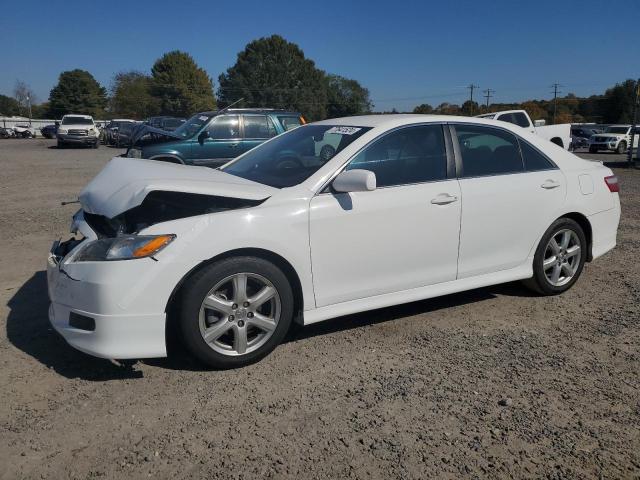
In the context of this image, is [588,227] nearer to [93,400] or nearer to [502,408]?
[502,408]

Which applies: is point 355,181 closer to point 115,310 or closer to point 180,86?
point 115,310

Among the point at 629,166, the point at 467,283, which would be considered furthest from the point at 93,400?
the point at 629,166

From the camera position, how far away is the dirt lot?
103 inches

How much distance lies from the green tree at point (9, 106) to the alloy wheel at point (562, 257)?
395ft

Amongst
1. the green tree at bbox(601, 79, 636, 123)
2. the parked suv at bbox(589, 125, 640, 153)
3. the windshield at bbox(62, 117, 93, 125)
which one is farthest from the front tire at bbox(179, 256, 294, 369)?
the green tree at bbox(601, 79, 636, 123)

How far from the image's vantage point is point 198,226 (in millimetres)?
3283

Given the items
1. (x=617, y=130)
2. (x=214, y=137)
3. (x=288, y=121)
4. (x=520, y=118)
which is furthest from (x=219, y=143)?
(x=617, y=130)

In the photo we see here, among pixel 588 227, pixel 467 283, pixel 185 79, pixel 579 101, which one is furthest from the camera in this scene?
pixel 185 79

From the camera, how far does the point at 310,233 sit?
3586 millimetres

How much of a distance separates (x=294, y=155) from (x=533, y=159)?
2.06 meters

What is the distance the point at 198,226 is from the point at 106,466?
137cm

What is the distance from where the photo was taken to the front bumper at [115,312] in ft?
10.3

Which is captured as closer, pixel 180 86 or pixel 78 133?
pixel 78 133

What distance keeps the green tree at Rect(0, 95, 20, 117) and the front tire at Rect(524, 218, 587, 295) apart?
395ft
